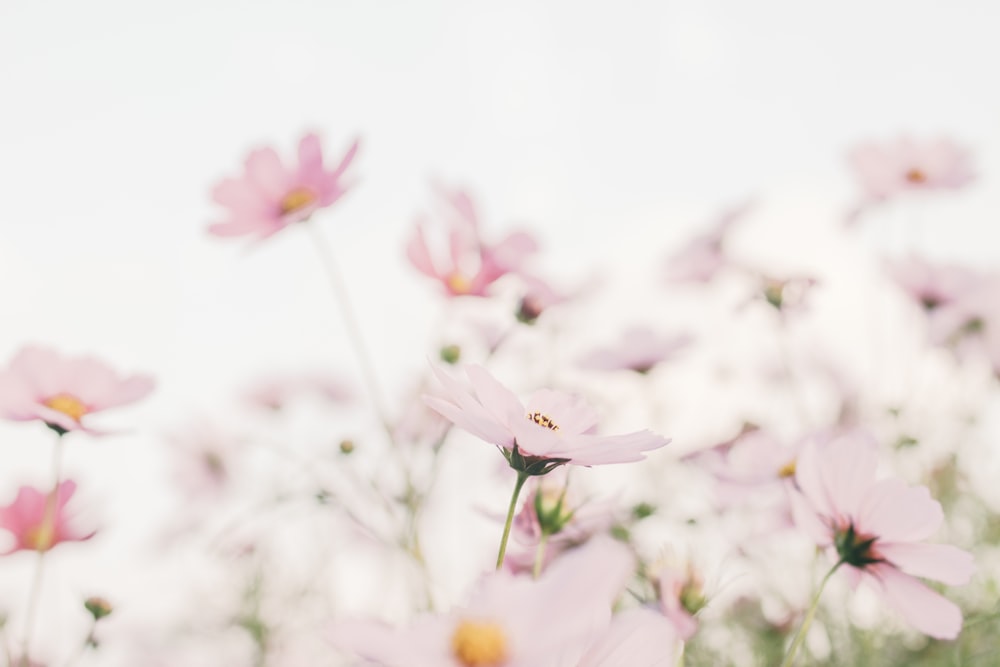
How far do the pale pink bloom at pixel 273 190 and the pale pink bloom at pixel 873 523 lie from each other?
0.38m

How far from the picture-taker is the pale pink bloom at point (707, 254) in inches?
47.0

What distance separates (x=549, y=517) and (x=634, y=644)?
0.60ft

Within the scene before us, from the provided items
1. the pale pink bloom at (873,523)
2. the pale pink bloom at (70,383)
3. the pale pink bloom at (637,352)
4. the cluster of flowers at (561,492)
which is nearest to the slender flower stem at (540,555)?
the cluster of flowers at (561,492)

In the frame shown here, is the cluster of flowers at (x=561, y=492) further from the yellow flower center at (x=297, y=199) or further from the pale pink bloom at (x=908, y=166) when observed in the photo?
the pale pink bloom at (x=908, y=166)

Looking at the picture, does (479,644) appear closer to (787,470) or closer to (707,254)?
(787,470)

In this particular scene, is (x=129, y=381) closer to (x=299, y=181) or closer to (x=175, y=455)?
(x=299, y=181)

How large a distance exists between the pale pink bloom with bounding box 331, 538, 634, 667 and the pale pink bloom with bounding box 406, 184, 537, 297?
444 mm

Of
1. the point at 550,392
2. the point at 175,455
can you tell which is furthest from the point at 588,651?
the point at 175,455

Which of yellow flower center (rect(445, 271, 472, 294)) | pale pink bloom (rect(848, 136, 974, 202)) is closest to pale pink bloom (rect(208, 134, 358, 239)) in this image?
yellow flower center (rect(445, 271, 472, 294))

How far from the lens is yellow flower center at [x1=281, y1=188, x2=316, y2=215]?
69cm

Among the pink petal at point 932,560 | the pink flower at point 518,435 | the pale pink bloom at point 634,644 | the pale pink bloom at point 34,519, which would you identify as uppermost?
the pink flower at point 518,435

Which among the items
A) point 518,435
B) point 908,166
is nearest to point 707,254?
point 908,166

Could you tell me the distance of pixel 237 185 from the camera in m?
0.73

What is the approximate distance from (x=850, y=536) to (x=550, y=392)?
6.4 inches
